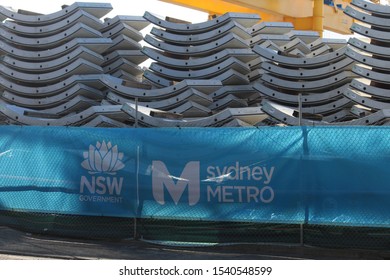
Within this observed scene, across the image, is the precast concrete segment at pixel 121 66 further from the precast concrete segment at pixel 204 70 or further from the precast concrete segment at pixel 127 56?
the precast concrete segment at pixel 204 70

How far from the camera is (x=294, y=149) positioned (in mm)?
10133

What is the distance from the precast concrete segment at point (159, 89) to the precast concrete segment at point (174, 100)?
0.07 metres

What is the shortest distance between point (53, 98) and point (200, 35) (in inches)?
113

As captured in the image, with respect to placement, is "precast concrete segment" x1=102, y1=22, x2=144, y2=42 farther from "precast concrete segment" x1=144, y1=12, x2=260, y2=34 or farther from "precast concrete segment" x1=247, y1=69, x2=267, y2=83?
"precast concrete segment" x1=247, y1=69, x2=267, y2=83

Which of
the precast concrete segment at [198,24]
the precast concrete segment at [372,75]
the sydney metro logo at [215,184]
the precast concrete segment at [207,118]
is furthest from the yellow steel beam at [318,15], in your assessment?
the sydney metro logo at [215,184]

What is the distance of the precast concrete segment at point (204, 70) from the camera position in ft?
47.3

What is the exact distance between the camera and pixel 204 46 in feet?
47.8

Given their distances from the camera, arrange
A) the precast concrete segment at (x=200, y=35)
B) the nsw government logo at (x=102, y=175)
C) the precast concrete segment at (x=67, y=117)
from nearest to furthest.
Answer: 1. the nsw government logo at (x=102, y=175)
2. the precast concrete segment at (x=67, y=117)
3. the precast concrete segment at (x=200, y=35)

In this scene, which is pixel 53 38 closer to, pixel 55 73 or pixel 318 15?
pixel 55 73

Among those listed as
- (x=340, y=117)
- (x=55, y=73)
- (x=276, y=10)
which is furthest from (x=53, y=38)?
(x=276, y=10)

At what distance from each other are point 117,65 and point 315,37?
423 centimetres

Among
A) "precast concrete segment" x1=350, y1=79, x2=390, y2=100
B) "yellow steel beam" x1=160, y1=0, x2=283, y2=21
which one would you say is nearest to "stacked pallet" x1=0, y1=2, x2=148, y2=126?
"precast concrete segment" x1=350, y1=79, x2=390, y2=100

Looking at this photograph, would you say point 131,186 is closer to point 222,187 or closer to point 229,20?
point 222,187

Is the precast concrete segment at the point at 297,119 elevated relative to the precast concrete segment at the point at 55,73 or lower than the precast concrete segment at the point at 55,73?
lower
